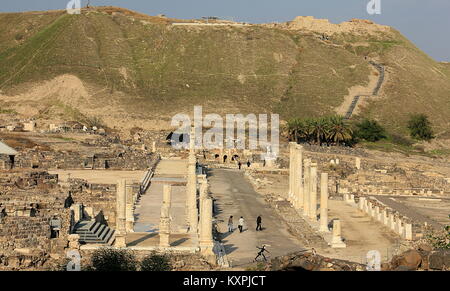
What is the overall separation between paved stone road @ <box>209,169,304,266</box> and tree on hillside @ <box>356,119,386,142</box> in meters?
35.2

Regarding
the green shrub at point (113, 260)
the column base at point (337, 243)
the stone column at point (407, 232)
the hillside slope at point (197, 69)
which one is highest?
the hillside slope at point (197, 69)

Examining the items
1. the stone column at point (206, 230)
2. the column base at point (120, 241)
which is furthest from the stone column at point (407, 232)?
the column base at point (120, 241)

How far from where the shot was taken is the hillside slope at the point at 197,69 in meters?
111

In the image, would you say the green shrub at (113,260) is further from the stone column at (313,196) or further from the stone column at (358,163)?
the stone column at (358,163)

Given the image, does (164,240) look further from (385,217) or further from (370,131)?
(370,131)

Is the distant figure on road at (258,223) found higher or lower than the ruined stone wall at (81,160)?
lower

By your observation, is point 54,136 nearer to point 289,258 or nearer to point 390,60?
point 289,258

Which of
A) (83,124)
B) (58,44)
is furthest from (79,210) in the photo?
(58,44)

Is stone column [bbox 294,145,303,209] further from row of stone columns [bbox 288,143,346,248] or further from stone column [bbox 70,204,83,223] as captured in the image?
stone column [bbox 70,204,83,223]

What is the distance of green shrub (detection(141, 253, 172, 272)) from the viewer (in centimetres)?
2491

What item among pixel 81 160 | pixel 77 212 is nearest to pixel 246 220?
pixel 77 212

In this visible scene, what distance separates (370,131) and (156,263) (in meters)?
76.3

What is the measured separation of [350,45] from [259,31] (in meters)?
13.8

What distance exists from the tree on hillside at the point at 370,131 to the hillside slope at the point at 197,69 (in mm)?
6057
